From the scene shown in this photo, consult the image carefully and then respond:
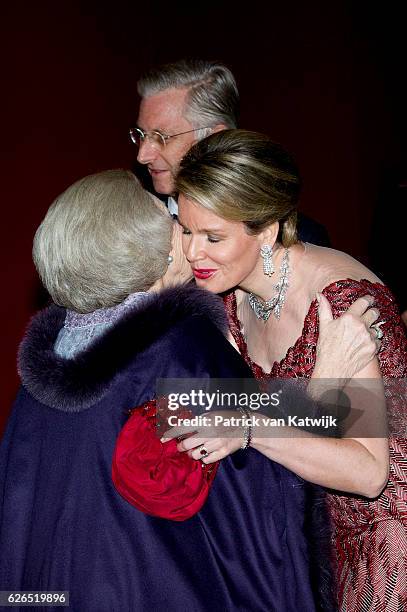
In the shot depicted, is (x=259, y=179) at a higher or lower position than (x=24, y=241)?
higher

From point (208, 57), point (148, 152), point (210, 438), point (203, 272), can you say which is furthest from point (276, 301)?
point (208, 57)

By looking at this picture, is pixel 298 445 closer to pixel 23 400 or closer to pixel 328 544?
pixel 328 544

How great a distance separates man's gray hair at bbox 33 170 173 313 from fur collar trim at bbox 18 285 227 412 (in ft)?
0.24

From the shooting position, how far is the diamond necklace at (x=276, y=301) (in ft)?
6.68

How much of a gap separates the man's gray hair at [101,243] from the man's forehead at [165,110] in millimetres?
1184

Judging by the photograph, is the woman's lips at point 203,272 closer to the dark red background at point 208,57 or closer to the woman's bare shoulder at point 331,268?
the woman's bare shoulder at point 331,268

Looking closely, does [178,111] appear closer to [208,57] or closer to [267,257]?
[267,257]

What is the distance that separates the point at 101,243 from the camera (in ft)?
4.99

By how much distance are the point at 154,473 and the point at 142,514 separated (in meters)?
0.13

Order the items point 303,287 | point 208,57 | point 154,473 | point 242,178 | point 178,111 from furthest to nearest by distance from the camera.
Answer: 1. point 208,57
2. point 178,111
3. point 303,287
4. point 242,178
5. point 154,473

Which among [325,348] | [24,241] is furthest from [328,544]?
[24,241]

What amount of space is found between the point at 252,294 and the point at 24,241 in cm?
169

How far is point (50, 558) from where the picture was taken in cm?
164

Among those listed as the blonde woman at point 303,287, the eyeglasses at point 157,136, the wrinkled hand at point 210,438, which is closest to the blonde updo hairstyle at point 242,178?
the blonde woman at point 303,287
